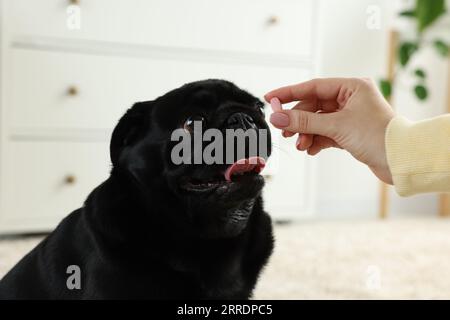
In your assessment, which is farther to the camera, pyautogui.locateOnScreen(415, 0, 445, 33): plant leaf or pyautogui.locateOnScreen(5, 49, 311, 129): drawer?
pyautogui.locateOnScreen(415, 0, 445, 33): plant leaf

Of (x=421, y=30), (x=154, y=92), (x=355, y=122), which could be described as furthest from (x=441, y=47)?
(x=355, y=122)

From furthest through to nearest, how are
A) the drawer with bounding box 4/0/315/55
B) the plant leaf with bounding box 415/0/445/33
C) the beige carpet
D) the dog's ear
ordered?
the plant leaf with bounding box 415/0/445/33 < the drawer with bounding box 4/0/315/55 < the beige carpet < the dog's ear

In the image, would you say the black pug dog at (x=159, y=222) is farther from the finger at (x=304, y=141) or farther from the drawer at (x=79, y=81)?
the drawer at (x=79, y=81)

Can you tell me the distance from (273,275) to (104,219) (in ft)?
2.11

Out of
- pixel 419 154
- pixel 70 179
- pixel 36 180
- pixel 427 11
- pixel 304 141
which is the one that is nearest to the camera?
pixel 419 154

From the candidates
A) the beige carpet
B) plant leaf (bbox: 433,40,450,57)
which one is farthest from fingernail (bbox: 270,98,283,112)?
plant leaf (bbox: 433,40,450,57)

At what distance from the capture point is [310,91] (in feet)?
3.01

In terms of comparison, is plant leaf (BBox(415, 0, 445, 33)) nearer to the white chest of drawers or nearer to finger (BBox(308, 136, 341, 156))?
the white chest of drawers

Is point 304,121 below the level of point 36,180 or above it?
above

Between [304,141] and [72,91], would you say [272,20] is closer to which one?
[72,91]

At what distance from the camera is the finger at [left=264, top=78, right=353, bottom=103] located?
35.2 inches

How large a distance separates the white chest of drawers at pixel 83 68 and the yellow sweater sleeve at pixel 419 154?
2.37 ft

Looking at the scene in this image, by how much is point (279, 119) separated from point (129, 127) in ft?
0.80

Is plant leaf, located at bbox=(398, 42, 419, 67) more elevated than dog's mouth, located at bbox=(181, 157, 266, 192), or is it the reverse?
plant leaf, located at bbox=(398, 42, 419, 67)
